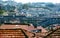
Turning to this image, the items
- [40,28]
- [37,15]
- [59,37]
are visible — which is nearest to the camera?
[59,37]

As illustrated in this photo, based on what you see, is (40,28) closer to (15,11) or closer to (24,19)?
(24,19)

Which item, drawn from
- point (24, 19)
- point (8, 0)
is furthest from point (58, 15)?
point (8, 0)

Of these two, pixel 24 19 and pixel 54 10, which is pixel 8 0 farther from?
pixel 54 10

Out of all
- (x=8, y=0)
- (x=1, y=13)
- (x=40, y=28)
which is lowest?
(x=40, y=28)

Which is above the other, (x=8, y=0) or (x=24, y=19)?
(x=8, y=0)

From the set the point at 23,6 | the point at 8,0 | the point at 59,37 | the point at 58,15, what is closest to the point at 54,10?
the point at 58,15

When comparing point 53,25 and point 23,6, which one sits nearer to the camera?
point 53,25

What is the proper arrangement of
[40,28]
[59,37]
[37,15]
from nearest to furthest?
[59,37] → [40,28] → [37,15]

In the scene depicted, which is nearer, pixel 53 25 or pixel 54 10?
pixel 53 25

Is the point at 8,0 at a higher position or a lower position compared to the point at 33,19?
higher
